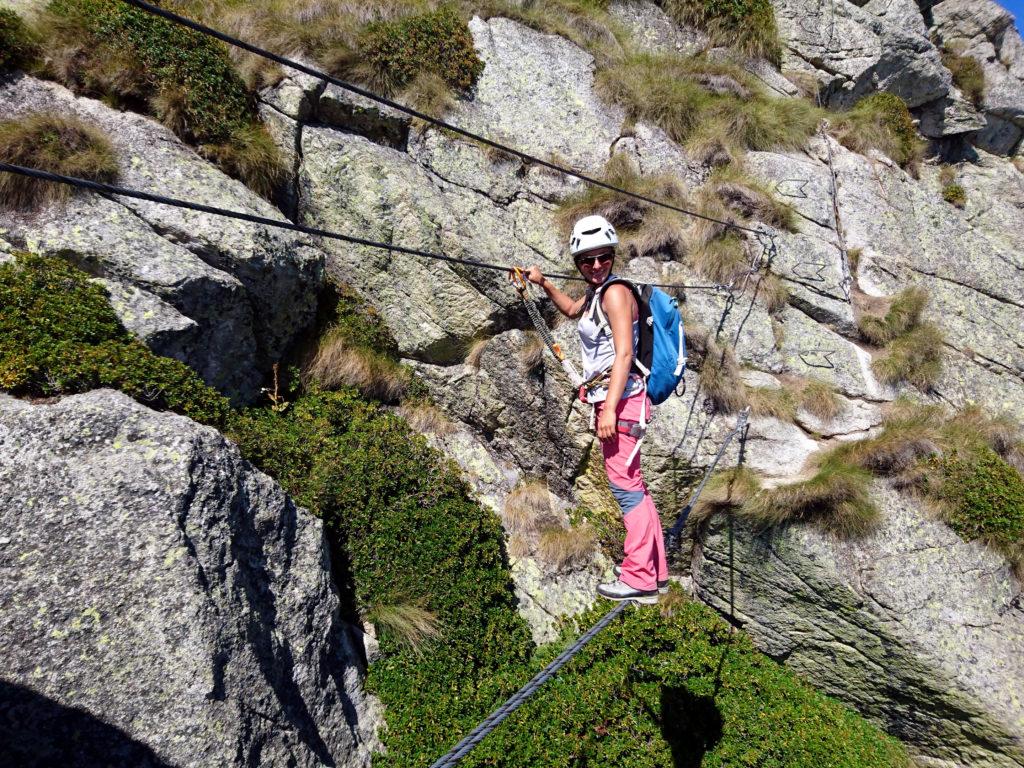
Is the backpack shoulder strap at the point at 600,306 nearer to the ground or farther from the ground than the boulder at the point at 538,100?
nearer to the ground

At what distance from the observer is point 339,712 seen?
20.1ft

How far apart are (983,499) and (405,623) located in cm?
825

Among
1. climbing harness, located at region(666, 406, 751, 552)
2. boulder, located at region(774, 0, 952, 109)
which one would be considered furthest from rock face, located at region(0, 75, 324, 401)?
boulder, located at region(774, 0, 952, 109)

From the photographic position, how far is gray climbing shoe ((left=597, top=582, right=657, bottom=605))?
4.41 meters

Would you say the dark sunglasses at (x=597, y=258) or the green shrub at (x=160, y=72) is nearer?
the dark sunglasses at (x=597, y=258)

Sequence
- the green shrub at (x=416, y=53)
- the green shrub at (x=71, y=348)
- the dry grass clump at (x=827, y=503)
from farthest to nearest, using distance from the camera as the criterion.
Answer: the green shrub at (x=416, y=53)
the dry grass clump at (x=827, y=503)
the green shrub at (x=71, y=348)

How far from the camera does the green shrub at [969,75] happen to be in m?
15.0

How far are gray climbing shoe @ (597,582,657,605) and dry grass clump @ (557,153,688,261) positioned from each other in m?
6.23

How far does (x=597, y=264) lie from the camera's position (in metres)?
4.45

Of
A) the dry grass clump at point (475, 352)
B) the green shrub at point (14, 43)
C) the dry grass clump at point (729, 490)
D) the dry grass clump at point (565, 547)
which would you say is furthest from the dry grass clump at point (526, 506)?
the green shrub at point (14, 43)

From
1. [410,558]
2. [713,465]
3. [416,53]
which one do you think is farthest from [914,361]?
[416,53]

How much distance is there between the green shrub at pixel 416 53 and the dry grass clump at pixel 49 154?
4.60 m

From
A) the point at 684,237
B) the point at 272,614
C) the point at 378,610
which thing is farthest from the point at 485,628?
the point at 684,237

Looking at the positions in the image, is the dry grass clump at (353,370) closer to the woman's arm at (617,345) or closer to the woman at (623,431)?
the woman at (623,431)
